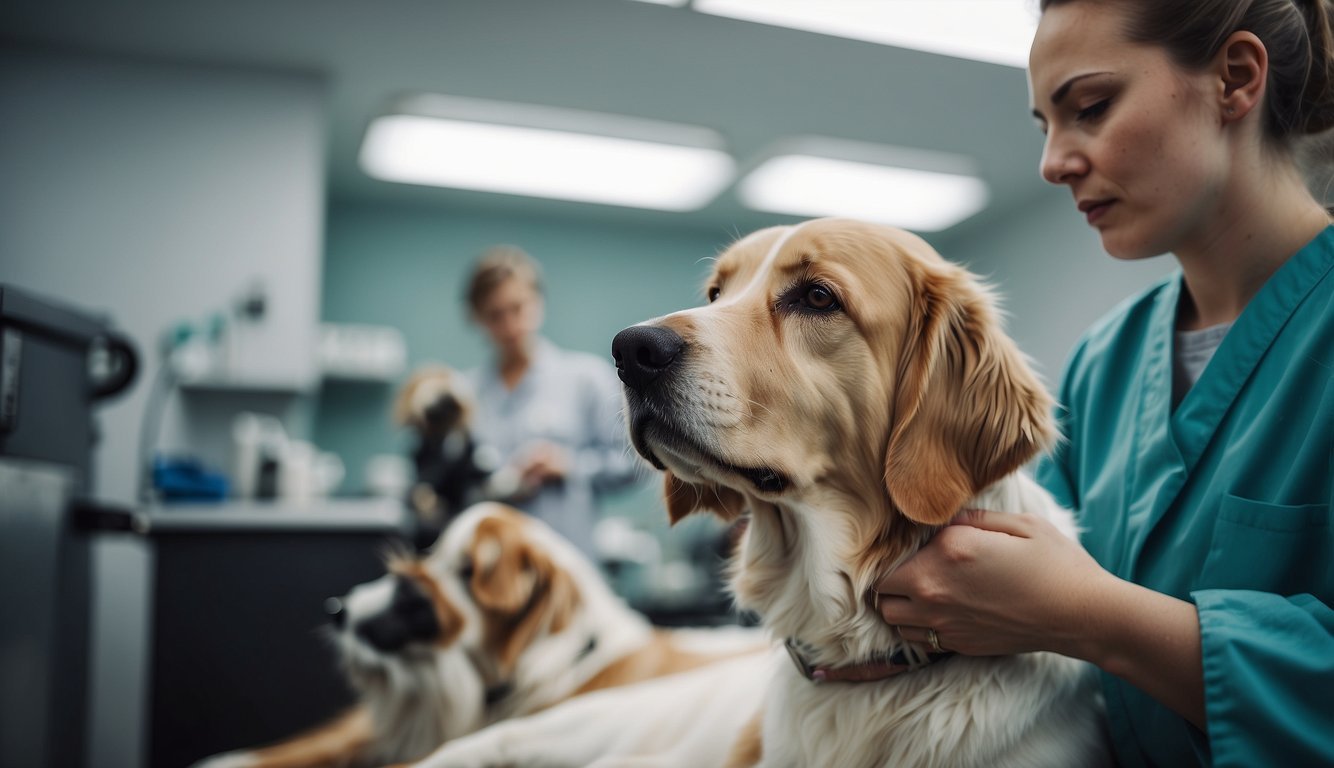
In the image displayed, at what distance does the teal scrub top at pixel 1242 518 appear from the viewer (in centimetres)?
75

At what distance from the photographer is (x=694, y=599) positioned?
4672mm

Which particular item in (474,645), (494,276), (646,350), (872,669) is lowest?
(474,645)

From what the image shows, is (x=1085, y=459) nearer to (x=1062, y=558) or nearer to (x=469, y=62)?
(x=1062, y=558)

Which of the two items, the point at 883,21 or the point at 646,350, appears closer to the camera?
the point at 646,350

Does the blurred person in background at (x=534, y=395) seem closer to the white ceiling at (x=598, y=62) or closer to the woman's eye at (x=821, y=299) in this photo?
the white ceiling at (x=598, y=62)

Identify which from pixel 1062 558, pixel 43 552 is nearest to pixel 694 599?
pixel 43 552

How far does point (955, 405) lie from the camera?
3.22 ft

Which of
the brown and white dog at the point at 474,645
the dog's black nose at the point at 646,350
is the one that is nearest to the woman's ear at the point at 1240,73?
the dog's black nose at the point at 646,350

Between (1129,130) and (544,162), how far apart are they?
13.0 feet

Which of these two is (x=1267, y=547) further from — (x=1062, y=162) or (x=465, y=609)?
(x=465, y=609)

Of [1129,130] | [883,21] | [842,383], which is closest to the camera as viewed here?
[1129,130]

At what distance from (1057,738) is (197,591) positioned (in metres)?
2.03

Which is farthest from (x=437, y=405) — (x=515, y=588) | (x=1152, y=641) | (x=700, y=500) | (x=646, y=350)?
(x=1152, y=641)

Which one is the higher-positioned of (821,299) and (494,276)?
(494,276)
